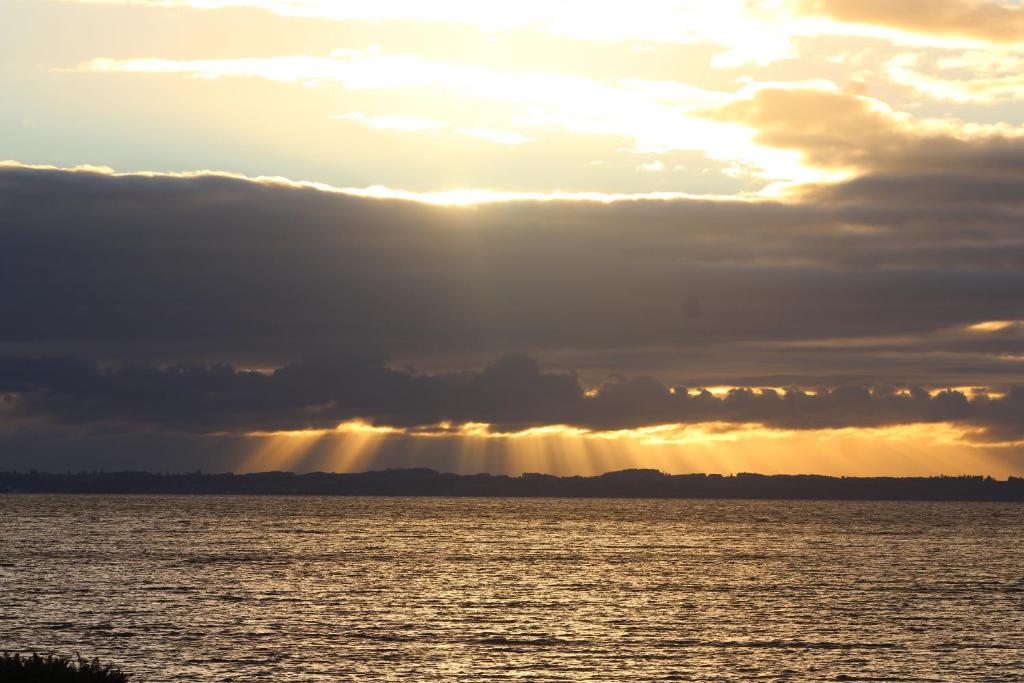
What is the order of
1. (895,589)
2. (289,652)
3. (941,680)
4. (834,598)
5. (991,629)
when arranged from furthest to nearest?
(895,589) < (834,598) < (991,629) < (289,652) < (941,680)

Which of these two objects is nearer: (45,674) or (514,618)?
(45,674)

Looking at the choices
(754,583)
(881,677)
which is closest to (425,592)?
(754,583)

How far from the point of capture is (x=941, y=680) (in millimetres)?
74312

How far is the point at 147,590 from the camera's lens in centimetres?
12056

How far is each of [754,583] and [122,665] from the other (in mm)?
79250

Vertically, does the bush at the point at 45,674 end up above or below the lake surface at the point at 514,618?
above

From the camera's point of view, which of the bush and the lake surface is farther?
the lake surface

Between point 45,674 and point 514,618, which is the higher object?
point 45,674

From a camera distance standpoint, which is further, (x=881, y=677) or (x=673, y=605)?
(x=673, y=605)

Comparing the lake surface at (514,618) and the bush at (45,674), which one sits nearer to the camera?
the bush at (45,674)

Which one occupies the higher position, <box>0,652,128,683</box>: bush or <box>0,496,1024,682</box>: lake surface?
<box>0,652,128,683</box>: bush

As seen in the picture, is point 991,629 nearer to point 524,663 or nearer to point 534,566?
point 524,663

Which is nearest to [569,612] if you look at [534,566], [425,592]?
[425,592]

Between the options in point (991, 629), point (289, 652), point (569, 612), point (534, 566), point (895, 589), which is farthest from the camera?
point (534, 566)
